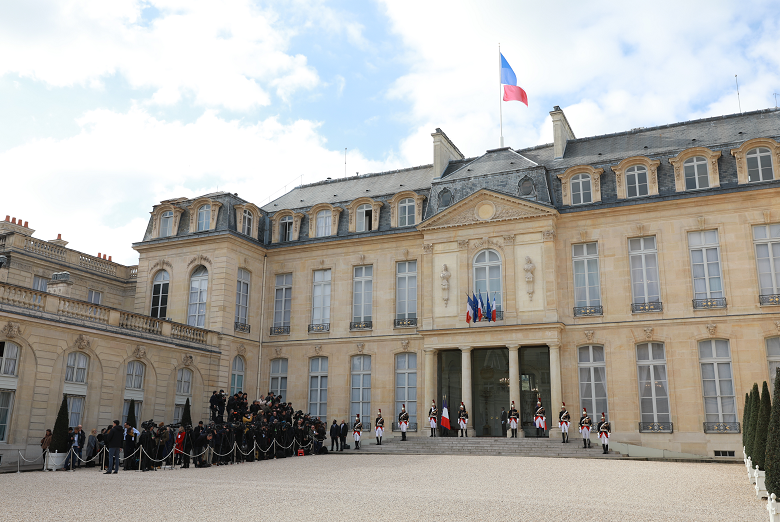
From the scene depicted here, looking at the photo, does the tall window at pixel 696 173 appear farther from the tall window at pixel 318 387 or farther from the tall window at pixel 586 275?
the tall window at pixel 318 387

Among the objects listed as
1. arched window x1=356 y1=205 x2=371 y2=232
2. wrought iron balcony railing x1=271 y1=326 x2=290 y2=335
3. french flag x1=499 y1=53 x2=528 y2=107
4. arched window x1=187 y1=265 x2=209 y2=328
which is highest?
french flag x1=499 y1=53 x2=528 y2=107

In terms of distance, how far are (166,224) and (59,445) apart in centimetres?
1294

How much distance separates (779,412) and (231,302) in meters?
21.1

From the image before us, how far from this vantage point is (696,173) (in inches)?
898

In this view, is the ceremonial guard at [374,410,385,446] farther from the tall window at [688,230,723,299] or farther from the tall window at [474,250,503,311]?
the tall window at [688,230,723,299]

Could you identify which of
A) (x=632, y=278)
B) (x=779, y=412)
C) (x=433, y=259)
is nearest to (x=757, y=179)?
(x=632, y=278)

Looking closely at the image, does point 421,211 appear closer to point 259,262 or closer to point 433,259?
point 433,259

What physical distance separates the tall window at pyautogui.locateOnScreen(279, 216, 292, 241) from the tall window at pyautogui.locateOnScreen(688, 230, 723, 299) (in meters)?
15.6

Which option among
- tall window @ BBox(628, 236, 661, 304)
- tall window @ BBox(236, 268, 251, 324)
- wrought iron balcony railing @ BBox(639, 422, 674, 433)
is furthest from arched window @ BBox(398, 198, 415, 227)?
wrought iron balcony railing @ BBox(639, 422, 674, 433)

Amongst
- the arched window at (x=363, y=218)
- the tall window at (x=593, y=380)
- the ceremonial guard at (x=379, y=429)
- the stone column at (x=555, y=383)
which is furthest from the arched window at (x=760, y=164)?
the ceremonial guard at (x=379, y=429)

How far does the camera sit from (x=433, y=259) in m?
25.5

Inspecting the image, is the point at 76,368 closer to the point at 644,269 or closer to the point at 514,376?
the point at 514,376

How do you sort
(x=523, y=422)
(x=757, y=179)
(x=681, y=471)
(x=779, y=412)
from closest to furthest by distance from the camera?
(x=779, y=412), (x=681, y=471), (x=757, y=179), (x=523, y=422)

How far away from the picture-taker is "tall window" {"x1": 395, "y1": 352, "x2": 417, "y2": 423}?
25391 mm
